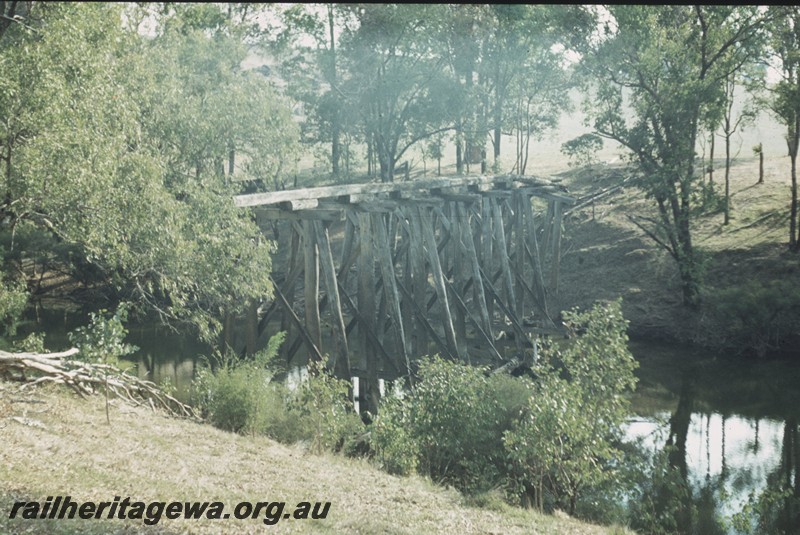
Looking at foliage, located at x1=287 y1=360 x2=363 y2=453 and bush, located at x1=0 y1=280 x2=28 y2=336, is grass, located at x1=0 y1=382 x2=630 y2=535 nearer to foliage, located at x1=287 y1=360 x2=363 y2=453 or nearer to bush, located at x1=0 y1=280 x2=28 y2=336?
foliage, located at x1=287 y1=360 x2=363 y2=453

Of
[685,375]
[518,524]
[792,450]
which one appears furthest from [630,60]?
[518,524]

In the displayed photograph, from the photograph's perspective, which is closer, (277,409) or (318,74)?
(277,409)

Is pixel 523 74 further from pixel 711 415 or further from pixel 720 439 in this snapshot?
pixel 720 439

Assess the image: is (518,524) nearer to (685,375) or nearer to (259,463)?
(259,463)

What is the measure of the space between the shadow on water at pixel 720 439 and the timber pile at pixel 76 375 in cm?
525

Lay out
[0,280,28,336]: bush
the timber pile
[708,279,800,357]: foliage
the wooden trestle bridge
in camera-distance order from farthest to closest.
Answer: [708,279,800,357]: foliage, [0,280,28,336]: bush, the wooden trestle bridge, the timber pile

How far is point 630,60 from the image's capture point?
17984 millimetres

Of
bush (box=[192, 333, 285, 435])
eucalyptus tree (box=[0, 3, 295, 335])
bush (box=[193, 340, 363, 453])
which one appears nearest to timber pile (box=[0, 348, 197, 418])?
bush (box=[192, 333, 285, 435])

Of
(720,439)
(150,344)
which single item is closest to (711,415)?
(720,439)

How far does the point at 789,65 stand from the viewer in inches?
707

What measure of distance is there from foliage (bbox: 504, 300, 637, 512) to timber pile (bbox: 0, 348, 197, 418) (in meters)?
3.61

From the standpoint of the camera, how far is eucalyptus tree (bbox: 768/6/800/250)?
56.0 feet

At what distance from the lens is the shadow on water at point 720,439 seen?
8.15 metres

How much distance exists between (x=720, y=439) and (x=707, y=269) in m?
7.62
